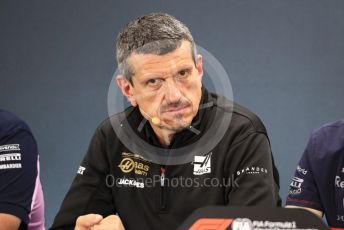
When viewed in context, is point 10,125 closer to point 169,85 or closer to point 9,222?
point 9,222

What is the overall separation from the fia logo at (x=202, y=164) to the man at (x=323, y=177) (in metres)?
0.36

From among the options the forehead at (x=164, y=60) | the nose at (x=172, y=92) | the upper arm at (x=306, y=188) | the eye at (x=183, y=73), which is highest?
the forehead at (x=164, y=60)

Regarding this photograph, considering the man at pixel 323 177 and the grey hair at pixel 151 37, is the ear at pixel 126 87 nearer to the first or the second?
the grey hair at pixel 151 37

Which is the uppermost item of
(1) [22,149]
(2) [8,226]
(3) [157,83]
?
(3) [157,83]

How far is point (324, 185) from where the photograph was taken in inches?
71.7

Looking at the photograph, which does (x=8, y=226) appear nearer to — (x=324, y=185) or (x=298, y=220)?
(x=324, y=185)

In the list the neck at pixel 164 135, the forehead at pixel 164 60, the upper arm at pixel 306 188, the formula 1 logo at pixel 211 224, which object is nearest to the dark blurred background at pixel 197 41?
the upper arm at pixel 306 188

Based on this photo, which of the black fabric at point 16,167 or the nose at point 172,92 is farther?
the black fabric at point 16,167

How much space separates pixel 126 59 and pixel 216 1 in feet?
6.81

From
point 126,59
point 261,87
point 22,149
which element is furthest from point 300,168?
point 261,87

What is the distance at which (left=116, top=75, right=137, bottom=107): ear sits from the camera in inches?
70.9

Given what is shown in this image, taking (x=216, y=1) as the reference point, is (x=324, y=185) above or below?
below

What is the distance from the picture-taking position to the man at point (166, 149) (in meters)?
1.64

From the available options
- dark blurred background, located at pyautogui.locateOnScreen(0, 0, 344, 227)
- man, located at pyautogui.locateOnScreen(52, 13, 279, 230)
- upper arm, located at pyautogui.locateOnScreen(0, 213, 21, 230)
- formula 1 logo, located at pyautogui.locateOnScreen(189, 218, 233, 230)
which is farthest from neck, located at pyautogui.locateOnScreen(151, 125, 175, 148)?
dark blurred background, located at pyautogui.locateOnScreen(0, 0, 344, 227)
